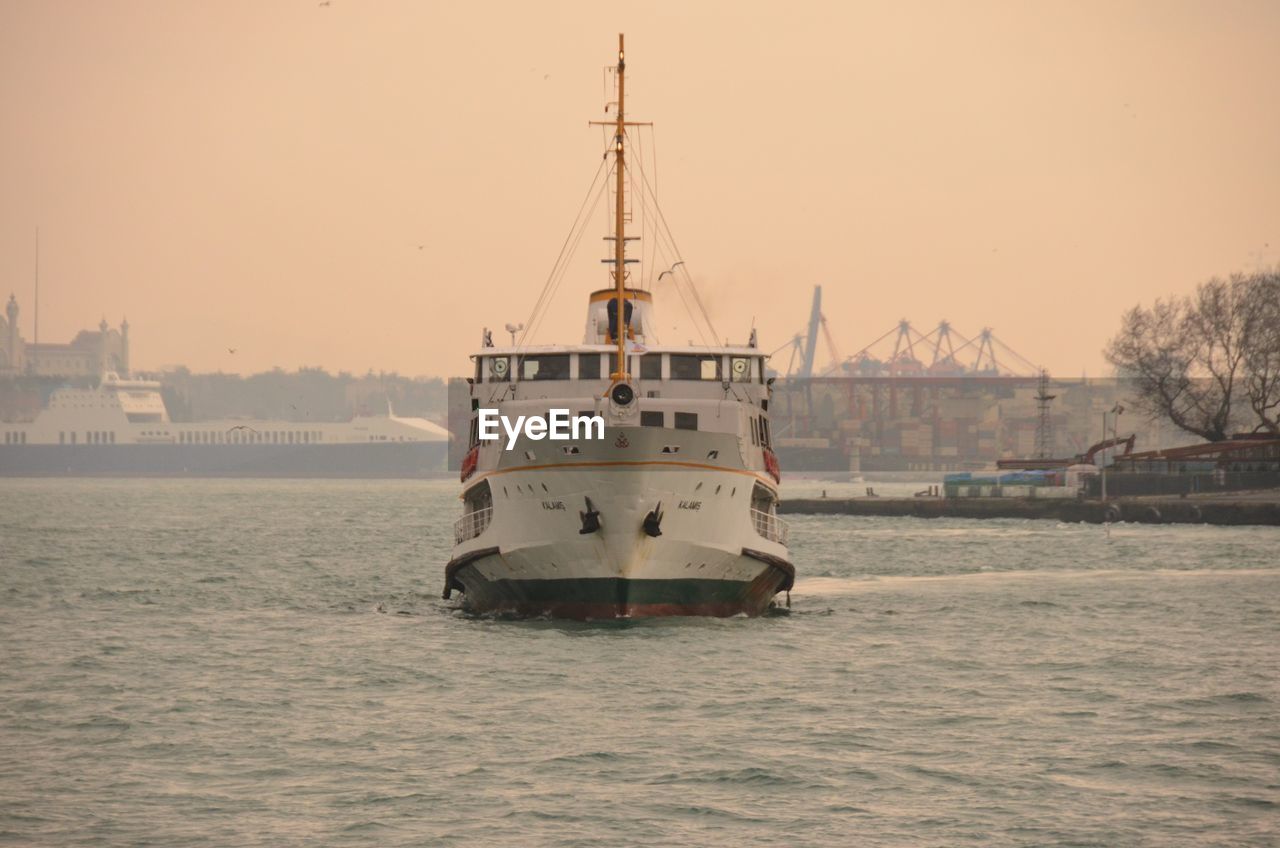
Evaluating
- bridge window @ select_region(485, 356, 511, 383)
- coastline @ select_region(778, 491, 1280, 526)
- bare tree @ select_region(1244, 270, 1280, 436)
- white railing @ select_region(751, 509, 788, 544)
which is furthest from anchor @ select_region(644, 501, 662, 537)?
bare tree @ select_region(1244, 270, 1280, 436)

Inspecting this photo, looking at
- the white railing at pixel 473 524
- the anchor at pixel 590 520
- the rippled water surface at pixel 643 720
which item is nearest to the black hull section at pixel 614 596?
the rippled water surface at pixel 643 720

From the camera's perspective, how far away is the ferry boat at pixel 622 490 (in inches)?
1448

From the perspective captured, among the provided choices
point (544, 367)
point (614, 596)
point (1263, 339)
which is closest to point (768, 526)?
point (614, 596)

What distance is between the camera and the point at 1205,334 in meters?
120

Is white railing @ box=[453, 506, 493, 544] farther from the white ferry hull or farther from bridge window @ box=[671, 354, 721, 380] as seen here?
bridge window @ box=[671, 354, 721, 380]

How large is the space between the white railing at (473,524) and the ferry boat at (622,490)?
0.08m

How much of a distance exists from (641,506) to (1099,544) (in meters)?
48.5

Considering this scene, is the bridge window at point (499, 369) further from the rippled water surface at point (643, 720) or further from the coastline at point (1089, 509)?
the coastline at point (1089, 509)

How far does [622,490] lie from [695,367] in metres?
7.31

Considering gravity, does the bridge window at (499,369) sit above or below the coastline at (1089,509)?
above

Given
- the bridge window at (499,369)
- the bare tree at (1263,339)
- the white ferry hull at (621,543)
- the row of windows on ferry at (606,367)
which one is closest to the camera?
the white ferry hull at (621,543)

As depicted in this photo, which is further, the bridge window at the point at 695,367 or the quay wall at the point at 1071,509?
the quay wall at the point at 1071,509

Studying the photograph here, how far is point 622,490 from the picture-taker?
36594mm

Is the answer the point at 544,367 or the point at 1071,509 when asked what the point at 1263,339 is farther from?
the point at 544,367
